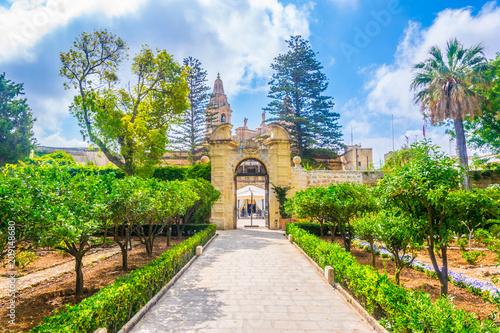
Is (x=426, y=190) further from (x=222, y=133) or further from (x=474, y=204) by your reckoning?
(x=222, y=133)

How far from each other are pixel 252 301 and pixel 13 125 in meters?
27.7

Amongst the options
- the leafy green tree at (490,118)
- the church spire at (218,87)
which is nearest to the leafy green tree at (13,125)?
the church spire at (218,87)

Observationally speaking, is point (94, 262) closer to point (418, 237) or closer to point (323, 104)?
point (418, 237)

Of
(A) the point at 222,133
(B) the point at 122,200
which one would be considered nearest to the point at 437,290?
(B) the point at 122,200

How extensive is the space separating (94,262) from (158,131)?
791cm

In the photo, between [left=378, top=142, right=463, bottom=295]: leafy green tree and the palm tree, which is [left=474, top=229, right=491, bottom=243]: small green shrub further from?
the palm tree

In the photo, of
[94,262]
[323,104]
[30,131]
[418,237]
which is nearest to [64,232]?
[418,237]

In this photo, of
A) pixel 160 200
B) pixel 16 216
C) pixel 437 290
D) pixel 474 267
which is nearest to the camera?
pixel 16 216

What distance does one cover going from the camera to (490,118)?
17.7m

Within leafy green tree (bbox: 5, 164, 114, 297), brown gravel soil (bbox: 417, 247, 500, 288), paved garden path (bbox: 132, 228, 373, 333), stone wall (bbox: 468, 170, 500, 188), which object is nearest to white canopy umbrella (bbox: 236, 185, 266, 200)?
paved garden path (bbox: 132, 228, 373, 333)

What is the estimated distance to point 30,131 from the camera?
2539cm

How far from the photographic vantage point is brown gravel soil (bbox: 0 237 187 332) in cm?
452

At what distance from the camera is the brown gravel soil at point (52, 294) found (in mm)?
4522

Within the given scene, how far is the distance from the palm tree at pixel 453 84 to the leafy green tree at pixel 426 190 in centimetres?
1381
